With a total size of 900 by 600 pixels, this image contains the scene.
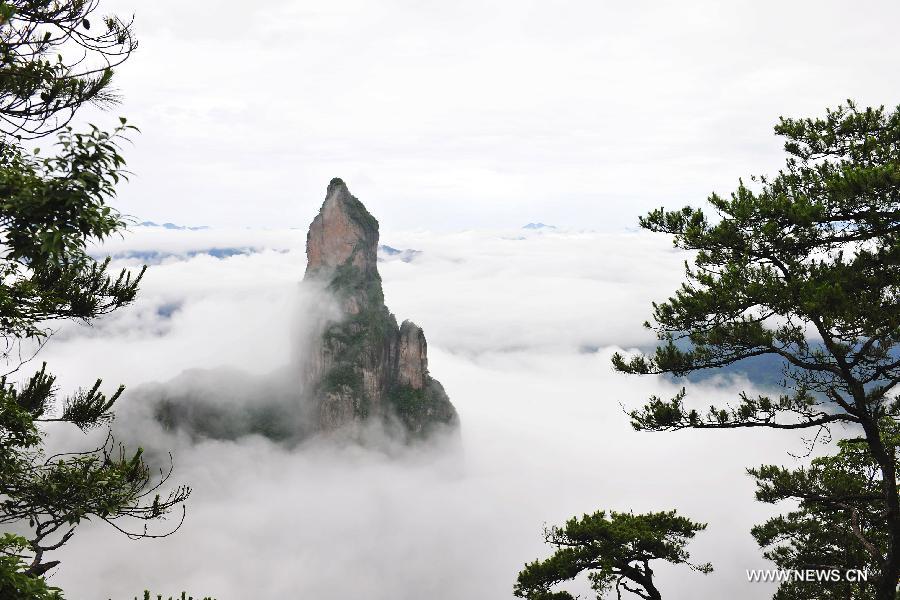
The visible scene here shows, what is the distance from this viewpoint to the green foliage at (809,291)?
1003 cm

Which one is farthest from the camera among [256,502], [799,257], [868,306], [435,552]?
[256,502]

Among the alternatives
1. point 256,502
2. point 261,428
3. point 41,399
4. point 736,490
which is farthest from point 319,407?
point 736,490

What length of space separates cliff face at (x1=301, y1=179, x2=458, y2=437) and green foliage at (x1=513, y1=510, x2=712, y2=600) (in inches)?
4727

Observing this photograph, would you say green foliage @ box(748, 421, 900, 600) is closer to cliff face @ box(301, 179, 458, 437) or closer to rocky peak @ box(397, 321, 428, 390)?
rocky peak @ box(397, 321, 428, 390)

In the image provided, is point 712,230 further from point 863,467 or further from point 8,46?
point 8,46

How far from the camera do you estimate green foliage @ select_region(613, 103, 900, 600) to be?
32.9 ft

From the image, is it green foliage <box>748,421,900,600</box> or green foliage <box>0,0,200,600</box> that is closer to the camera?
green foliage <box>0,0,200,600</box>

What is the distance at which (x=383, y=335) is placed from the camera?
460 ft

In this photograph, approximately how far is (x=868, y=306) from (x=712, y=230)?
10.6 ft

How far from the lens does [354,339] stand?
136125 millimetres

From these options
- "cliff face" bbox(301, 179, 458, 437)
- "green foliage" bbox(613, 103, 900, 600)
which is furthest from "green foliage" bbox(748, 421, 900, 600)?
"cliff face" bbox(301, 179, 458, 437)

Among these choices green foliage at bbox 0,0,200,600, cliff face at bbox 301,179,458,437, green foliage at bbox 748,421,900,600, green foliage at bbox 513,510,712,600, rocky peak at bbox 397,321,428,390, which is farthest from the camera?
rocky peak at bbox 397,321,428,390

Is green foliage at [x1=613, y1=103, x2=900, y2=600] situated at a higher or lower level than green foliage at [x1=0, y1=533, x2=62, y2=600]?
higher

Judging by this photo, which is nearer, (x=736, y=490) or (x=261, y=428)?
(x=261, y=428)
